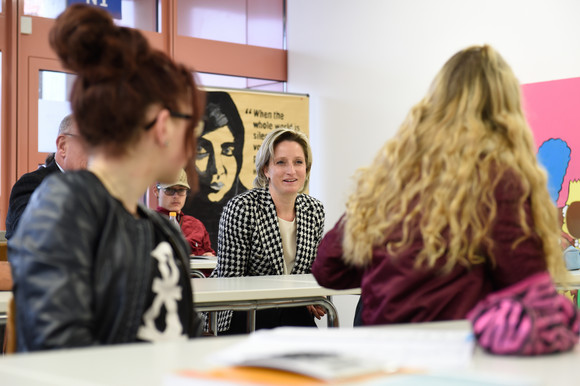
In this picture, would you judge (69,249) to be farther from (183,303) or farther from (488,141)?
(488,141)

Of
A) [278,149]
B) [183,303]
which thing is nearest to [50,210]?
[183,303]

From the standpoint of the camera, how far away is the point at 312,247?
146 inches

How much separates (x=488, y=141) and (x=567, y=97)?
3.94 meters

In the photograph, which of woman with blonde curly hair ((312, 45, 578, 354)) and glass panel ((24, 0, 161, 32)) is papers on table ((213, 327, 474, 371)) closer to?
woman with blonde curly hair ((312, 45, 578, 354))

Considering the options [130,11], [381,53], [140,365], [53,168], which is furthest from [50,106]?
[140,365]

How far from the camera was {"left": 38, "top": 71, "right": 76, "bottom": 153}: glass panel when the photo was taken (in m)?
6.43

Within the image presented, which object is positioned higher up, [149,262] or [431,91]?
[431,91]

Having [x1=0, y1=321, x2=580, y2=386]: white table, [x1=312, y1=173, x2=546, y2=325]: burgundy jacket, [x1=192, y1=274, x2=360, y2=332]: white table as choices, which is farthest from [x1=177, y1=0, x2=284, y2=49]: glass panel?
[x1=0, y1=321, x2=580, y2=386]: white table

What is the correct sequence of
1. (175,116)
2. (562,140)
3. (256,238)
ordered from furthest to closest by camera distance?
(562,140) → (256,238) → (175,116)

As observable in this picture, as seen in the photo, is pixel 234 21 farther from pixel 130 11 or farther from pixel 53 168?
pixel 53 168

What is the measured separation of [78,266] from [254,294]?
1.67 metres

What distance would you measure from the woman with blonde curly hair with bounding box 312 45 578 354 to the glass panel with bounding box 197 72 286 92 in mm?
5753

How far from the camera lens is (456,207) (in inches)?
60.8

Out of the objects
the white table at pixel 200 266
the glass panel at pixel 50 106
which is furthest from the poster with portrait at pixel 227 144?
the white table at pixel 200 266
